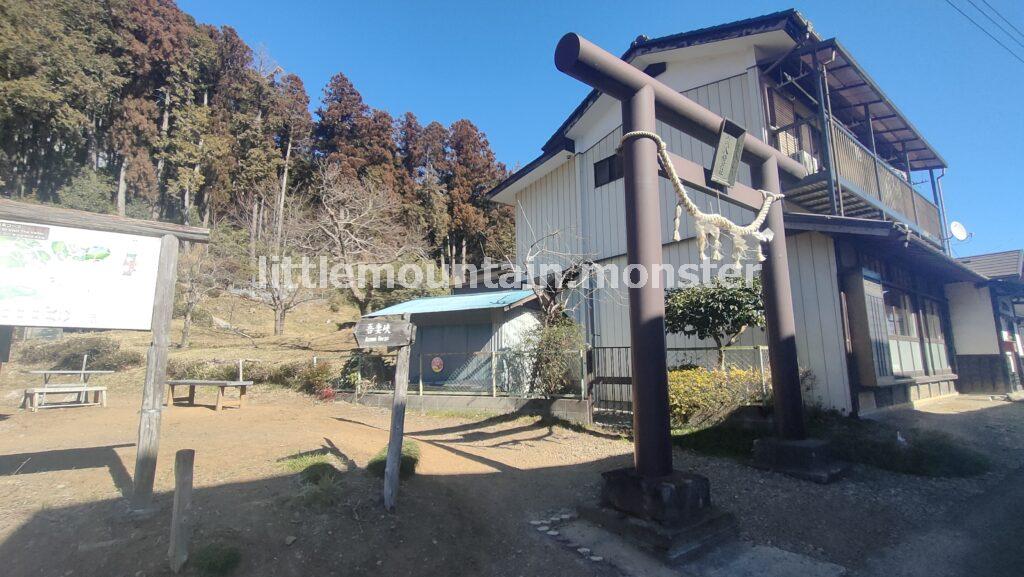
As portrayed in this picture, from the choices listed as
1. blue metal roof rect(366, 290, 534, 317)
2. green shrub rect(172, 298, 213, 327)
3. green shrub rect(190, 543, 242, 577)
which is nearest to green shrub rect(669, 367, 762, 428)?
blue metal roof rect(366, 290, 534, 317)

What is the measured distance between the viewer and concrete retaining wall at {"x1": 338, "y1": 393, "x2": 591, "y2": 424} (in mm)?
9086

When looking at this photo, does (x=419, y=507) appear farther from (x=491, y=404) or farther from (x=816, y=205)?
(x=816, y=205)

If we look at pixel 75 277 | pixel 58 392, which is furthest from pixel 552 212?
pixel 58 392

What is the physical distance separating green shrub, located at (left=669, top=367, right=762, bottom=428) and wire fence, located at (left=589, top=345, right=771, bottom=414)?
43mm

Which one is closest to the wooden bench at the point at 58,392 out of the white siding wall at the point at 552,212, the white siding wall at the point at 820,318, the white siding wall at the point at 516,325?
the white siding wall at the point at 516,325

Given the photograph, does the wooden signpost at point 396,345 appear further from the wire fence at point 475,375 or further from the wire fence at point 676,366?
the wire fence at point 475,375

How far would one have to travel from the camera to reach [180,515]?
3336 millimetres

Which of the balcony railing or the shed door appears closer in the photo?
the balcony railing

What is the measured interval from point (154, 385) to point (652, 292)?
4556mm

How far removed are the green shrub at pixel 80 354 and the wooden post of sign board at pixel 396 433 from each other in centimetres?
1556

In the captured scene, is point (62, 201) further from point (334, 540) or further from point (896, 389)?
point (896, 389)

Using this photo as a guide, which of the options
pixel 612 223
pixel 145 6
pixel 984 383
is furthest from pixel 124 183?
pixel 984 383

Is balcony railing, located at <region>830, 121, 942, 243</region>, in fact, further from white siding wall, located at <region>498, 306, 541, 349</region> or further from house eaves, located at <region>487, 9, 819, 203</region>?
white siding wall, located at <region>498, 306, 541, 349</region>

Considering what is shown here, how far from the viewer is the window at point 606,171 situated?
11.9 metres
